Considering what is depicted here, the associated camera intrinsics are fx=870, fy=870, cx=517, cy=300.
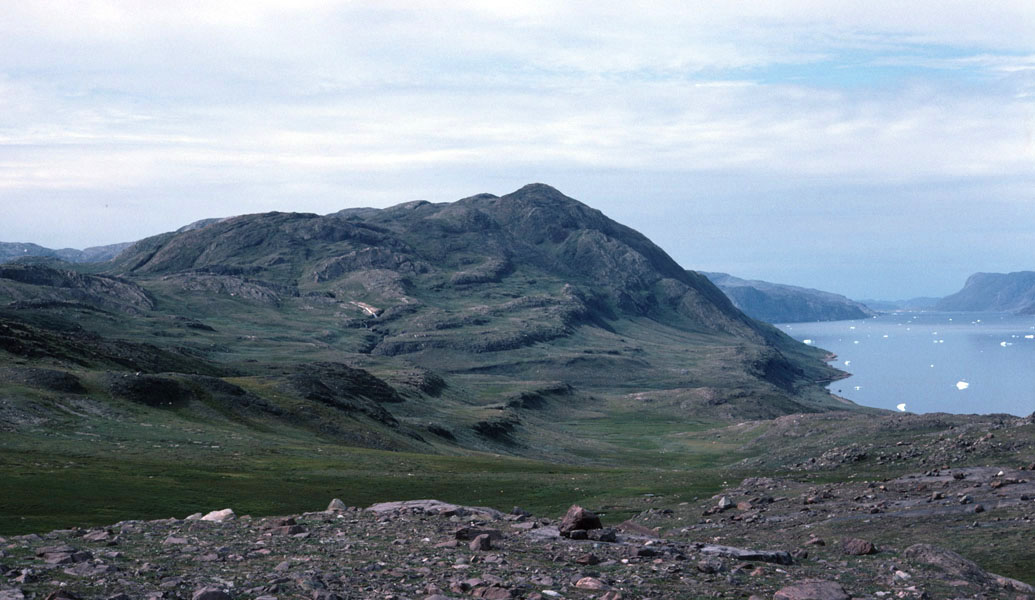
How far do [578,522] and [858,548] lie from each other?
8.57m

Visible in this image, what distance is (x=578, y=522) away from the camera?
24984 mm

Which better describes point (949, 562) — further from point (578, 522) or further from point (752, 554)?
point (578, 522)

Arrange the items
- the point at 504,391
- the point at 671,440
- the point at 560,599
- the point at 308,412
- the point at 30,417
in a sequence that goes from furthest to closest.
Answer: the point at 504,391 < the point at 671,440 < the point at 308,412 < the point at 30,417 < the point at 560,599

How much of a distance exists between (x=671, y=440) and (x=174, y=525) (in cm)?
11209

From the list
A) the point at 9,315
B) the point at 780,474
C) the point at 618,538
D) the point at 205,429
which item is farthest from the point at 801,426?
the point at 9,315

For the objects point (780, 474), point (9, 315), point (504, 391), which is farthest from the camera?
point (504, 391)

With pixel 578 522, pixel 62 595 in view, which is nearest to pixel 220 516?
pixel 578 522

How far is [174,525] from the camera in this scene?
87.5 feet

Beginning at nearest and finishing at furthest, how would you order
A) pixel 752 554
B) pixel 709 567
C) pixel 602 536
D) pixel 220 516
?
1. pixel 709 567
2. pixel 752 554
3. pixel 602 536
4. pixel 220 516

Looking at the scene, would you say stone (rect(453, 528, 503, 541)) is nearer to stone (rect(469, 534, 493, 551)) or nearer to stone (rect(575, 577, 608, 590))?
stone (rect(469, 534, 493, 551))

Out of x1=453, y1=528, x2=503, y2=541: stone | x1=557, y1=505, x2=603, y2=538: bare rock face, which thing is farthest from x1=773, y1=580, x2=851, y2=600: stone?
x1=453, y1=528, x2=503, y2=541: stone

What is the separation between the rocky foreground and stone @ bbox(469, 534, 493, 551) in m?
0.03

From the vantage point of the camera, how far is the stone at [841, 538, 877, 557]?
1019 inches

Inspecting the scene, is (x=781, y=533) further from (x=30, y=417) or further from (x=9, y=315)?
(x=9, y=315)
